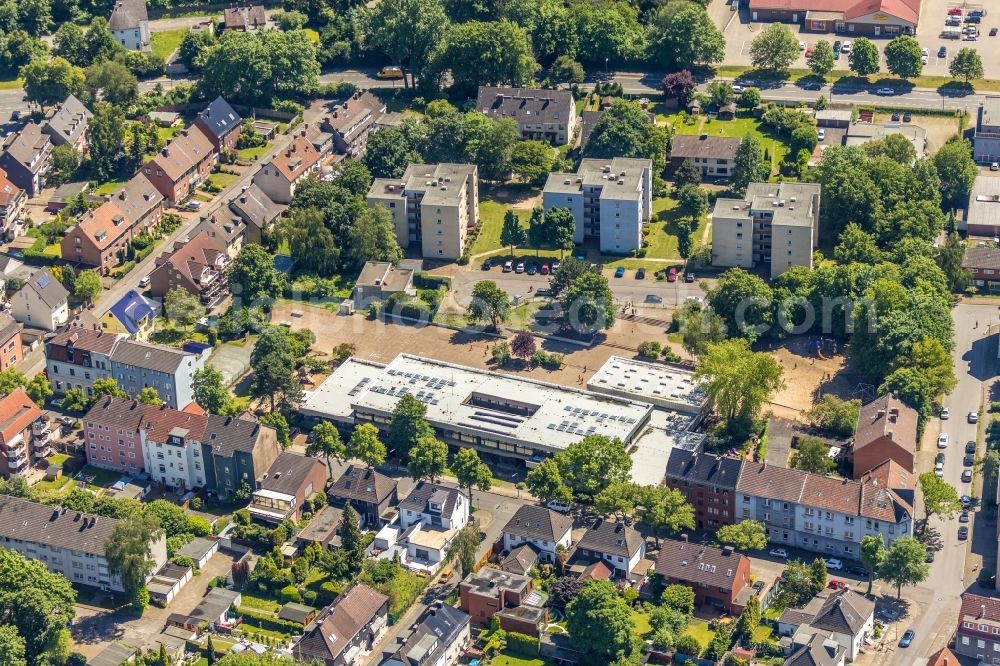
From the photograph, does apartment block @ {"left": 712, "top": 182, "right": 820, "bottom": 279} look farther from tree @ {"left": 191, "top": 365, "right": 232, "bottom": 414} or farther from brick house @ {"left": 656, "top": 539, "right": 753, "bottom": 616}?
tree @ {"left": 191, "top": 365, "right": 232, "bottom": 414}

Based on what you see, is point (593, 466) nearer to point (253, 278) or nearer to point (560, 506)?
point (560, 506)

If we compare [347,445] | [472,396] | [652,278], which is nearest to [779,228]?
[652,278]

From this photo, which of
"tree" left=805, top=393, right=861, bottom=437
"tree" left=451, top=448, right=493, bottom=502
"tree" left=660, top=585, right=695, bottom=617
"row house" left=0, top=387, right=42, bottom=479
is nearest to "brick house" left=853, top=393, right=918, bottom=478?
"tree" left=805, top=393, right=861, bottom=437

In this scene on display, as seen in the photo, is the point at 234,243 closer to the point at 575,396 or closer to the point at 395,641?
the point at 575,396

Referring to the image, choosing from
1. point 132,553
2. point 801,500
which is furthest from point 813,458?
point 132,553

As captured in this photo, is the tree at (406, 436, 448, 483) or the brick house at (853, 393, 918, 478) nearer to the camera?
Answer: the brick house at (853, 393, 918, 478)

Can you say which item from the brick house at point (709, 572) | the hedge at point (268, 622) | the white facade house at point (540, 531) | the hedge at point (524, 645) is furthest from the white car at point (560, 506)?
the hedge at point (268, 622)

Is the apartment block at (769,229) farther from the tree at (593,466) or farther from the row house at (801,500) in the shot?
the tree at (593,466)
